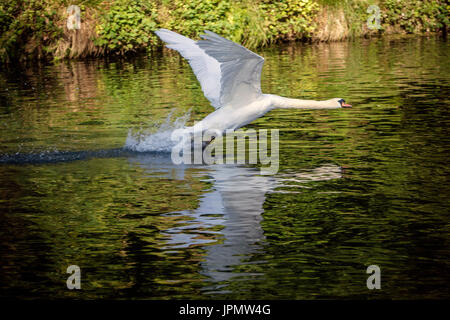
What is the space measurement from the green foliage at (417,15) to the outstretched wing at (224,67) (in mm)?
21984

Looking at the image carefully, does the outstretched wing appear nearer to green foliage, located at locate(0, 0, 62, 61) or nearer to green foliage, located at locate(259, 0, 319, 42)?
green foliage, located at locate(0, 0, 62, 61)

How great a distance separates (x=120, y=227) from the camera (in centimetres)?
782

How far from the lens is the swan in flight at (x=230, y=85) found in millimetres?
9539

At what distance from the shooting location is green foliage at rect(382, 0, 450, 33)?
1259 inches

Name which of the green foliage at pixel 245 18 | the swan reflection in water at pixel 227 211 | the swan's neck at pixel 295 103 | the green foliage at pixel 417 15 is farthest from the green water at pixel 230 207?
the green foliage at pixel 417 15

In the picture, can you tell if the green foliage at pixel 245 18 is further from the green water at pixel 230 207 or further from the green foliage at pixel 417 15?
the green water at pixel 230 207

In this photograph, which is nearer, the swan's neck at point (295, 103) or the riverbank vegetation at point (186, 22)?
the swan's neck at point (295, 103)

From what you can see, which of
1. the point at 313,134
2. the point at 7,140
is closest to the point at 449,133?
the point at 313,134

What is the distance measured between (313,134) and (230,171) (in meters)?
2.62

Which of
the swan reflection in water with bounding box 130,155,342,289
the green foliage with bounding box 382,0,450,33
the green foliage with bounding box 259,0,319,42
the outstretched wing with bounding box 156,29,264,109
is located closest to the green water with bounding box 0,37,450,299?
→ the swan reflection in water with bounding box 130,155,342,289

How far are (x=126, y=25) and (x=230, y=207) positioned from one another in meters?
18.6

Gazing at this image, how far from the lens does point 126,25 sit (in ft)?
86.2


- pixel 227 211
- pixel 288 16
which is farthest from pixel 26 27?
pixel 227 211
